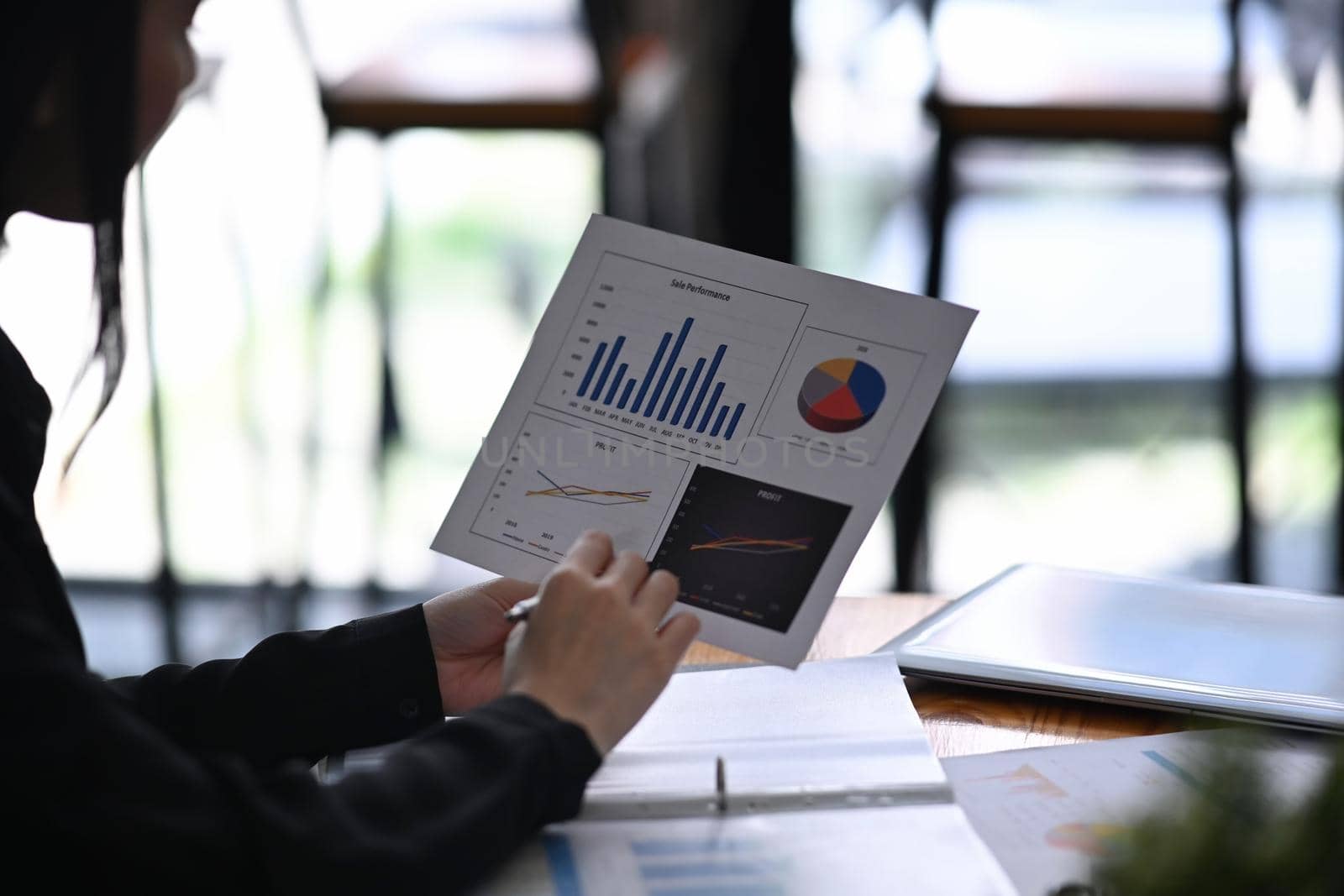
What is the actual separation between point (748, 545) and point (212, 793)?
343 mm

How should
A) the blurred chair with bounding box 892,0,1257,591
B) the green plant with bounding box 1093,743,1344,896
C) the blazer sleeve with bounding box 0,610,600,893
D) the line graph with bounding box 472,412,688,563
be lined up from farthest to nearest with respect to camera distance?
the blurred chair with bounding box 892,0,1257,591 → the line graph with bounding box 472,412,688,563 → the blazer sleeve with bounding box 0,610,600,893 → the green plant with bounding box 1093,743,1344,896

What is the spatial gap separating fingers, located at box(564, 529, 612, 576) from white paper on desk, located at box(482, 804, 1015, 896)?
0.15 meters

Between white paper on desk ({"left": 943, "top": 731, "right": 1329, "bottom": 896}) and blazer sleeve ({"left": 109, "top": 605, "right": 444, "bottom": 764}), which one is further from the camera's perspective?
blazer sleeve ({"left": 109, "top": 605, "right": 444, "bottom": 764})

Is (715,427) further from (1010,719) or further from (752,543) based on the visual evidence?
(1010,719)

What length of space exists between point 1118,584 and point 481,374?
2.21 meters

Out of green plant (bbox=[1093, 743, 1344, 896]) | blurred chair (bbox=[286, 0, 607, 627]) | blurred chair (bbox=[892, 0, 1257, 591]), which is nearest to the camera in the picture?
green plant (bbox=[1093, 743, 1344, 896])

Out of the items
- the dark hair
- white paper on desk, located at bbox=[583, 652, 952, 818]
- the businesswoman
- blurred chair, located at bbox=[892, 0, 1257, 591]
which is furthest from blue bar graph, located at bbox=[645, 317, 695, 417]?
blurred chair, located at bbox=[892, 0, 1257, 591]

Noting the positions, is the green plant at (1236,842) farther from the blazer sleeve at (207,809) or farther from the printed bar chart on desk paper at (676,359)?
the printed bar chart on desk paper at (676,359)

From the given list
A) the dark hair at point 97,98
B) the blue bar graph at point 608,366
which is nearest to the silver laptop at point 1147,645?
the blue bar graph at point 608,366

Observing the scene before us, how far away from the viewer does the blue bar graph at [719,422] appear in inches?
30.9

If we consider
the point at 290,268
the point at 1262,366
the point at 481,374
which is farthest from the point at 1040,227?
the point at 290,268

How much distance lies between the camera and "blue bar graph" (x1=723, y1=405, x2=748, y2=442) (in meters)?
0.78

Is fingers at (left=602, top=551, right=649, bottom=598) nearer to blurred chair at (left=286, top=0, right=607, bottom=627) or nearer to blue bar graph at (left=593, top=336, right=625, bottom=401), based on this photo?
blue bar graph at (left=593, top=336, right=625, bottom=401)

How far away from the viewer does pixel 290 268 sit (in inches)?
114
